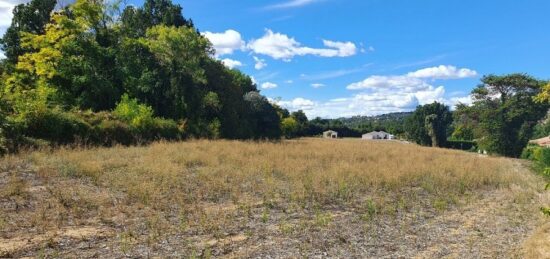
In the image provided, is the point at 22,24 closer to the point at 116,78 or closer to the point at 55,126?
the point at 116,78

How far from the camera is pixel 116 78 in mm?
26266

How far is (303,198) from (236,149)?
9053mm

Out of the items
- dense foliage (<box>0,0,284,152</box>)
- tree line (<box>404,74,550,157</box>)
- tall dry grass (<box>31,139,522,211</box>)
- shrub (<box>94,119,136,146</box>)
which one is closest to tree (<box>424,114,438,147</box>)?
tree line (<box>404,74,550,157</box>)

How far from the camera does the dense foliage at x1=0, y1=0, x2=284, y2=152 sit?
69.5 ft

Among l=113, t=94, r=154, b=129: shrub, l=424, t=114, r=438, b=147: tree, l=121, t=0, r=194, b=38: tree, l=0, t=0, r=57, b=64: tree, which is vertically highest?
l=121, t=0, r=194, b=38: tree

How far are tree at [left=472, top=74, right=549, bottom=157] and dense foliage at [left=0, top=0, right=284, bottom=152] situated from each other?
77.1 ft

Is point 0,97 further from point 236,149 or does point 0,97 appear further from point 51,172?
point 236,149

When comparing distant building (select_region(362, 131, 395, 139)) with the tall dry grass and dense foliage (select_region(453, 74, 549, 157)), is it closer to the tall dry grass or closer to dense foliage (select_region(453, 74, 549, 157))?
dense foliage (select_region(453, 74, 549, 157))

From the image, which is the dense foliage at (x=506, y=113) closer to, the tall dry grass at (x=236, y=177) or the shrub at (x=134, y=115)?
the tall dry grass at (x=236, y=177)

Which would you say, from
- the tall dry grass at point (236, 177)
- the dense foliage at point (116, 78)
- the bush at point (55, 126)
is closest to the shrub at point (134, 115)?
the dense foliage at point (116, 78)

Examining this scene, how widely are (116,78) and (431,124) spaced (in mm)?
52928

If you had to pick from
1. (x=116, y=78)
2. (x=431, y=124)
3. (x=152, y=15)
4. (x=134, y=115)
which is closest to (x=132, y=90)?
(x=116, y=78)

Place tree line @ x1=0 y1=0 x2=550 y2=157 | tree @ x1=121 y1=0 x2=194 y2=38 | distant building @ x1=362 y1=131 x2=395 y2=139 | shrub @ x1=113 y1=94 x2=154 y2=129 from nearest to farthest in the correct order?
tree line @ x1=0 y1=0 x2=550 y2=157, shrub @ x1=113 y1=94 x2=154 y2=129, tree @ x1=121 y1=0 x2=194 y2=38, distant building @ x1=362 y1=131 x2=395 y2=139

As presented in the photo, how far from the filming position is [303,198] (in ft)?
32.8
